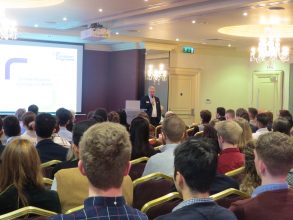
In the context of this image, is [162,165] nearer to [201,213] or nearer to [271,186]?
[271,186]

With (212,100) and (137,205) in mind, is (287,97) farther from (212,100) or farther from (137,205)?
(137,205)

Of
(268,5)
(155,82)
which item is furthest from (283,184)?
(155,82)

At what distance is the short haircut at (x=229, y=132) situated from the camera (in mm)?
4023

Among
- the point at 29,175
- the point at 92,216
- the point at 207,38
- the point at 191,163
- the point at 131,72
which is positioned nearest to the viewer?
the point at 92,216

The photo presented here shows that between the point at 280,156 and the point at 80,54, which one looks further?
the point at 80,54

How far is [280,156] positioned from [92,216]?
1.10m

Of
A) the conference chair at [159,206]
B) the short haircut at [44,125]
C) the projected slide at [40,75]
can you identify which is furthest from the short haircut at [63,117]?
the projected slide at [40,75]

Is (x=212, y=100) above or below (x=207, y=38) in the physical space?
below

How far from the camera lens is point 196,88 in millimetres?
14305

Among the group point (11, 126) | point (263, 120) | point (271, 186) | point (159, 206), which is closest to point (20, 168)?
point (159, 206)

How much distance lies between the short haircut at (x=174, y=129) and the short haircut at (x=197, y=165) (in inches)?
83.0

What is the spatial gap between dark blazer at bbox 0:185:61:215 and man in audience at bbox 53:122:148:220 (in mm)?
960

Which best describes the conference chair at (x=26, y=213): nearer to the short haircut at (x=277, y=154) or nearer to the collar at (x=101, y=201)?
the collar at (x=101, y=201)

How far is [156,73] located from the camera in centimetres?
1343
